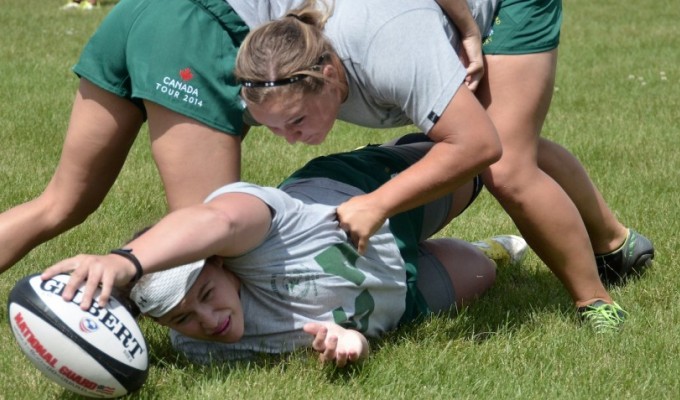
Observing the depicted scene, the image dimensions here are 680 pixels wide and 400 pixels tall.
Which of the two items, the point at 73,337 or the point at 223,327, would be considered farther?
the point at 223,327

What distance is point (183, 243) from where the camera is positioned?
123 inches

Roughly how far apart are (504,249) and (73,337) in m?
2.44

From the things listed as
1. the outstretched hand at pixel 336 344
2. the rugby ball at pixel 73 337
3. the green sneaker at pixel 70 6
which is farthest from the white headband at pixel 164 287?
the green sneaker at pixel 70 6

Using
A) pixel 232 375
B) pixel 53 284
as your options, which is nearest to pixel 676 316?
pixel 232 375

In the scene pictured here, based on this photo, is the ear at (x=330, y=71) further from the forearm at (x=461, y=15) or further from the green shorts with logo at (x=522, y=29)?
the green shorts with logo at (x=522, y=29)

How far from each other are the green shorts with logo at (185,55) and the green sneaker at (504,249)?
4.98 ft

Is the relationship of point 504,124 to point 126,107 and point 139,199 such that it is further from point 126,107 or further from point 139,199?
point 139,199

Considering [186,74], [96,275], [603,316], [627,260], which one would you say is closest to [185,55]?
[186,74]

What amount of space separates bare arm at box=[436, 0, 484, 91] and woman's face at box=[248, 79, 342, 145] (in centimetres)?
53

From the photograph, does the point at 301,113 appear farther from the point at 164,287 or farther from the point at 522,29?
the point at 522,29

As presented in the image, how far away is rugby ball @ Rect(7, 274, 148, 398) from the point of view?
9.98 ft

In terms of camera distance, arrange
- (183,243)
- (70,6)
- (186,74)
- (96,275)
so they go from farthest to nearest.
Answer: (70,6), (186,74), (183,243), (96,275)

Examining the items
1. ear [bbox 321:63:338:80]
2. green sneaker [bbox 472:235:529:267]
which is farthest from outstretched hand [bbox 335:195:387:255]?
green sneaker [bbox 472:235:529:267]

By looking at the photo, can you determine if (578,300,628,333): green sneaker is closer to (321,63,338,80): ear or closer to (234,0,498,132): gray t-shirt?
(234,0,498,132): gray t-shirt
